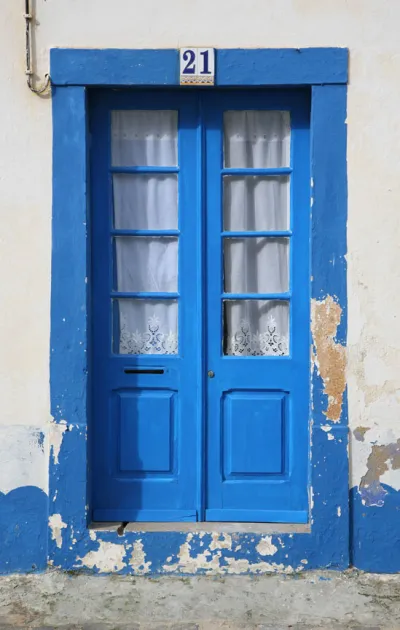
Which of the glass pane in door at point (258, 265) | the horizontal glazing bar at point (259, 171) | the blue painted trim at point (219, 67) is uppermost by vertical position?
the blue painted trim at point (219, 67)

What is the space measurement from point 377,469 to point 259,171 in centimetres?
191

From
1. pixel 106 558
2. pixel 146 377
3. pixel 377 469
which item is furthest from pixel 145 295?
pixel 377 469

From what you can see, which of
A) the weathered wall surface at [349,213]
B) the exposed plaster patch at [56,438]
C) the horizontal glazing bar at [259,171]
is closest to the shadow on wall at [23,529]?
the weathered wall surface at [349,213]

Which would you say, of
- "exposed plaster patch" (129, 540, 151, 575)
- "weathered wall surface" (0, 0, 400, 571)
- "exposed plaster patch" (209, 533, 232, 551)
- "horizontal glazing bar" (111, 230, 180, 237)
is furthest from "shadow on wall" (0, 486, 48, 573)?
"horizontal glazing bar" (111, 230, 180, 237)

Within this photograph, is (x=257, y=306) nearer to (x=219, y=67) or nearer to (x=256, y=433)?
(x=256, y=433)

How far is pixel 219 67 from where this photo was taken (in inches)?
169

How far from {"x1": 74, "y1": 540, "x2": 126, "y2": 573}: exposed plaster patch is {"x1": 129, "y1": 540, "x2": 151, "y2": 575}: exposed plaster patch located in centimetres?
6

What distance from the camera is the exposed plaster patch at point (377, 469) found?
429 centimetres

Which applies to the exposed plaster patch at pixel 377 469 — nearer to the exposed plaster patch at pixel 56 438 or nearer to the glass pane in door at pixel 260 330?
the glass pane in door at pixel 260 330

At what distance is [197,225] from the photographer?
4488 millimetres

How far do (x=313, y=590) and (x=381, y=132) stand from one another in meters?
2.65

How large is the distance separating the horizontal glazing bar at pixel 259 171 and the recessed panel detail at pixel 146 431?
4.62 feet

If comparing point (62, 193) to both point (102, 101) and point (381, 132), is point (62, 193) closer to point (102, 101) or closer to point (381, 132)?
point (102, 101)

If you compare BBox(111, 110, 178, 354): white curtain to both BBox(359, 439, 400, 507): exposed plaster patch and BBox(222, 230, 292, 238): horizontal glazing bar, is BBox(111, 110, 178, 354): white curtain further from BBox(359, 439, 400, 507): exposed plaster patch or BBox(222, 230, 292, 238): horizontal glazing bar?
BBox(359, 439, 400, 507): exposed plaster patch
